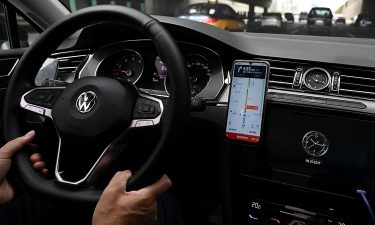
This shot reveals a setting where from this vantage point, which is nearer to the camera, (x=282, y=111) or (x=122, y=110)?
(x=122, y=110)

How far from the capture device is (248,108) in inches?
70.2

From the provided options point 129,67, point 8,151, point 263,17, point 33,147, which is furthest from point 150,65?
point 263,17

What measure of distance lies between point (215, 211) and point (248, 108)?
0.73 meters

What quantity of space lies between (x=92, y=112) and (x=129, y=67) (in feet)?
3.05

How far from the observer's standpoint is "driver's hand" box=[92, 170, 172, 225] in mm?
1189

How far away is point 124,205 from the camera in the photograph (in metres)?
1.19

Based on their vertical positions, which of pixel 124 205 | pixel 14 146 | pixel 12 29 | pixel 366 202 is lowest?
pixel 366 202

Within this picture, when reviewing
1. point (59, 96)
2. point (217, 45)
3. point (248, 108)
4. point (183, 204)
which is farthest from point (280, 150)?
point (59, 96)

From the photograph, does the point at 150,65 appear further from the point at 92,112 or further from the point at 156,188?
the point at 156,188

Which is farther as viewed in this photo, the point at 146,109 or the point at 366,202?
the point at 366,202

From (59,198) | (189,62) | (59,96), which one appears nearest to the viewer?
(59,198)

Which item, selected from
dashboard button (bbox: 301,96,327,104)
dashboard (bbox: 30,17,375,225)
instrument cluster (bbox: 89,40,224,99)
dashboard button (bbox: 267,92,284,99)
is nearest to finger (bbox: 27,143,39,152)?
dashboard (bbox: 30,17,375,225)

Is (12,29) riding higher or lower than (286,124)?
higher

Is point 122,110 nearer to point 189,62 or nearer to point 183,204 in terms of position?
point 189,62
